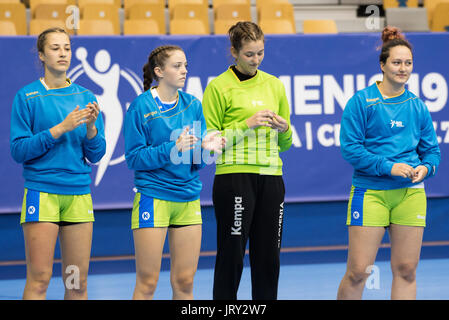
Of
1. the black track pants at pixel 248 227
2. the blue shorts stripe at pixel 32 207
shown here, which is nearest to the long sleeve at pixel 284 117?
the black track pants at pixel 248 227

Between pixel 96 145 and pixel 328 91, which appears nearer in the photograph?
pixel 96 145

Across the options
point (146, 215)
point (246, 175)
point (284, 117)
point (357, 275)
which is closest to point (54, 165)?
point (146, 215)

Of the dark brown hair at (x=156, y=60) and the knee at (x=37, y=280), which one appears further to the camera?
the dark brown hair at (x=156, y=60)

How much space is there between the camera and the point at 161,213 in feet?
13.0

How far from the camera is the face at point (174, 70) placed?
4047mm

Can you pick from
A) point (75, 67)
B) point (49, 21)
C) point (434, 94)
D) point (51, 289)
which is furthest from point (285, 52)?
point (51, 289)

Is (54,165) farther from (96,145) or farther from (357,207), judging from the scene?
(357,207)

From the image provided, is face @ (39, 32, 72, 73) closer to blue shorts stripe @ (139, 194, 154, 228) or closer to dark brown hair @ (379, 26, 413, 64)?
blue shorts stripe @ (139, 194, 154, 228)

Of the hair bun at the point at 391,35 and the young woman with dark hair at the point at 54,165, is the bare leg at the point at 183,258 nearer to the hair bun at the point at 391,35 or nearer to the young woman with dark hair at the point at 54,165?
the young woman with dark hair at the point at 54,165

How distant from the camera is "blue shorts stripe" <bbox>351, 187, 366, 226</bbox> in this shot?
4.26 meters

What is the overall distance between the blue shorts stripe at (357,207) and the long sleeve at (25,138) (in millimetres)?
1901

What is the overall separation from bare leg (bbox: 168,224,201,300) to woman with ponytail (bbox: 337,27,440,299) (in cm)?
104

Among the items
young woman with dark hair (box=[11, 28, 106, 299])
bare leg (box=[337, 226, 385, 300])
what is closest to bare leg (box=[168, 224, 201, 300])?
young woman with dark hair (box=[11, 28, 106, 299])

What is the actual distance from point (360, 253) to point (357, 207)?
11.4 inches
